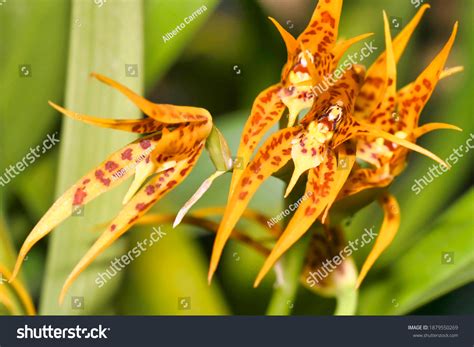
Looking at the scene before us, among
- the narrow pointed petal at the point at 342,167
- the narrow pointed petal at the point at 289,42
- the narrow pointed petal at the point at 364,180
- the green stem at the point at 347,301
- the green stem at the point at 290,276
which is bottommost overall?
the green stem at the point at 347,301

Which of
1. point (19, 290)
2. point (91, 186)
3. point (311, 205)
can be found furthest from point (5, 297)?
point (311, 205)

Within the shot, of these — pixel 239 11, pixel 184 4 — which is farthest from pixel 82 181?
pixel 239 11

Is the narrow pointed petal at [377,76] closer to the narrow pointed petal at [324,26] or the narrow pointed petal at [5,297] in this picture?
the narrow pointed petal at [324,26]

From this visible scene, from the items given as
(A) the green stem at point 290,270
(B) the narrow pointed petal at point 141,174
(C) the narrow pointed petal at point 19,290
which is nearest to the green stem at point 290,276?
(A) the green stem at point 290,270

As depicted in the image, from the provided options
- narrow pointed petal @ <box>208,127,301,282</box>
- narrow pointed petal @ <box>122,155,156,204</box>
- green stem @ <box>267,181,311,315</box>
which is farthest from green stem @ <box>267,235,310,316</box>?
narrow pointed petal @ <box>122,155,156,204</box>

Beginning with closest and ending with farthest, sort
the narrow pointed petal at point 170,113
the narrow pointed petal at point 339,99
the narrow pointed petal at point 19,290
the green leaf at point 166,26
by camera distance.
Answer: the narrow pointed petal at point 170,113
the narrow pointed petal at point 339,99
the narrow pointed petal at point 19,290
the green leaf at point 166,26

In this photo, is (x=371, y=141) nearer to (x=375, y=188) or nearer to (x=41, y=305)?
(x=375, y=188)

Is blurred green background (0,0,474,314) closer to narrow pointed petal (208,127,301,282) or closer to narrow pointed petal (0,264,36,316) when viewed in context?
narrow pointed petal (0,264,36,316)
